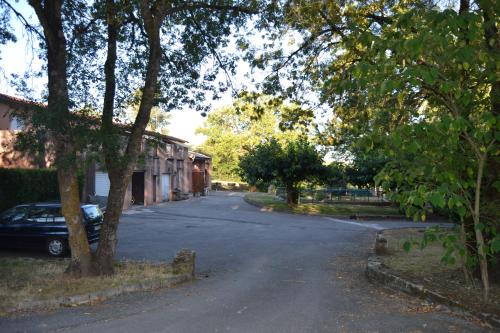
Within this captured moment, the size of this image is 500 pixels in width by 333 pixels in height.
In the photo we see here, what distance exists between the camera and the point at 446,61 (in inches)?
259

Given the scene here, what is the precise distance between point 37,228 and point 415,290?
414 inches

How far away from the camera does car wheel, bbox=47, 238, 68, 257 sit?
13742 mm

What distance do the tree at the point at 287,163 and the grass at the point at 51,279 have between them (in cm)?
2037

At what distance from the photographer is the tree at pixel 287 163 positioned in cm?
3088

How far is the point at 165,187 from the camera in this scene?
129 feet

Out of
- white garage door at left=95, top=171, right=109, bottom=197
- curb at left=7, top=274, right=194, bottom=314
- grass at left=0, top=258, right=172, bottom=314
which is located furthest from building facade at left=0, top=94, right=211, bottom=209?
curb at left=7, top=274, right=194, bottom=314

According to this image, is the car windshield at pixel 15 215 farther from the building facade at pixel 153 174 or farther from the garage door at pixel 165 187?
the garage door at pixel 165 187

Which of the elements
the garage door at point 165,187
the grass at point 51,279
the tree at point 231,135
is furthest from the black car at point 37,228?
the tree at point 231,135

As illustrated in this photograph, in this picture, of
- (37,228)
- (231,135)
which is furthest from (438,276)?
(231,135)

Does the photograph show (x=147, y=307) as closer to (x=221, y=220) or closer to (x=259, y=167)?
(x=221, y=220)

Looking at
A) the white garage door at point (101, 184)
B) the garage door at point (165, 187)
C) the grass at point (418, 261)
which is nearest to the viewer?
the grass at point (418, 261)

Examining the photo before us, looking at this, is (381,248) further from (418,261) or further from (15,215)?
(15,215)

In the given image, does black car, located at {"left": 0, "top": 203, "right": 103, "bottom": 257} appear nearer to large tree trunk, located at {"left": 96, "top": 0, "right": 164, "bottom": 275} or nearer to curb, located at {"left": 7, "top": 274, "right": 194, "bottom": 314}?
large tree trunk, located at {"left": 96, "top": 0, "right": 164, "bottom": 275}

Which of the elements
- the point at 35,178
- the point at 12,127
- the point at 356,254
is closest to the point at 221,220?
the point at 35,178
